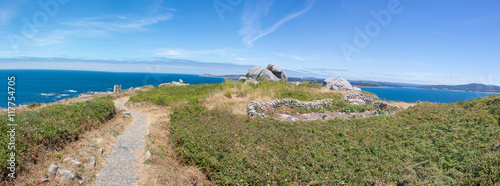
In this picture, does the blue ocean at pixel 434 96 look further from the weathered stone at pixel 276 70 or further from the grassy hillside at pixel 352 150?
the weathered stone at pixel 276 70

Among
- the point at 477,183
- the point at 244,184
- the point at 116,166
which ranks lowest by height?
the point at 116,166

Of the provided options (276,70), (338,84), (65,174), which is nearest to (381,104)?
(338,84)

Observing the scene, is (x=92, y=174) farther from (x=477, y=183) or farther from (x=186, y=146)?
(x=477, y=183)

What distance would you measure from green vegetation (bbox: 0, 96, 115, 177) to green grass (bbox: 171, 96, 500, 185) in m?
3.77

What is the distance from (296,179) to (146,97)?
16248mm

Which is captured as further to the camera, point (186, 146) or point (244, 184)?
point (186, 146)

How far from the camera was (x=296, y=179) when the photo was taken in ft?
18.7

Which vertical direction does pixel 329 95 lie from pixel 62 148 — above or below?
above

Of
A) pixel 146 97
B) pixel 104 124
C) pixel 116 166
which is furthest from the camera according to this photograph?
pixel 146 97

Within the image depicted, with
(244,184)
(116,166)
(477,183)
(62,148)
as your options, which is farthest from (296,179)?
(62,148)

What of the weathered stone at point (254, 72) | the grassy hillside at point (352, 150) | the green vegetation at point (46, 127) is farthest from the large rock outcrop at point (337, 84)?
the green vegetation at point (46, 127)

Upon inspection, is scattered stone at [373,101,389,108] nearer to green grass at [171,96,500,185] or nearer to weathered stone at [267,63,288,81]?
green grass at [171,96,500,185]

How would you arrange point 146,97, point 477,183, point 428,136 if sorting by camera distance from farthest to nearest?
point 146,97, point 428,136, point 477,183

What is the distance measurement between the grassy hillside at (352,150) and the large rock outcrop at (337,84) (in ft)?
55.1
